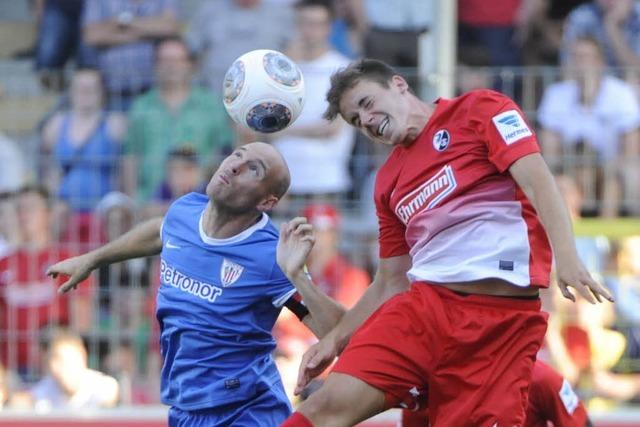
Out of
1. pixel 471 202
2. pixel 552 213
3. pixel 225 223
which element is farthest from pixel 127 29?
pixel 552 213

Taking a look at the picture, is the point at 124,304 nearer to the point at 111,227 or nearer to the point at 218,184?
the point at 111,227

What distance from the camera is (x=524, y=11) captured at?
1098 cm

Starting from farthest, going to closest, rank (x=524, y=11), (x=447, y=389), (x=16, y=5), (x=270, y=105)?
1. (x=16, y=5)
2. (x=524, y=11)
3. (x=270, y=105)
4. (x=447, y=389)

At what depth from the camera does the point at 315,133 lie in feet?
31.2

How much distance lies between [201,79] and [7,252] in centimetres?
166

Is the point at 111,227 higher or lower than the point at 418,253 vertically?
lower

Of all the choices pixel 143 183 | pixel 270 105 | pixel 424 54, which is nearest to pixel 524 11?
pixel 424 54

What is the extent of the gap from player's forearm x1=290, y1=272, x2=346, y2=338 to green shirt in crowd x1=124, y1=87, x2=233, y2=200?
3403mm

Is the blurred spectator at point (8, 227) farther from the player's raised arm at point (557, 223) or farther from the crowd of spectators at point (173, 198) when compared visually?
the player's raised arm at point (557, 223)

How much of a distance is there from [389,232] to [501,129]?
0.76 metres

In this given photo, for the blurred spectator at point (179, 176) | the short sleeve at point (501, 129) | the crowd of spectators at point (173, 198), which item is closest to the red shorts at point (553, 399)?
the short sleeve at point (501, 129)

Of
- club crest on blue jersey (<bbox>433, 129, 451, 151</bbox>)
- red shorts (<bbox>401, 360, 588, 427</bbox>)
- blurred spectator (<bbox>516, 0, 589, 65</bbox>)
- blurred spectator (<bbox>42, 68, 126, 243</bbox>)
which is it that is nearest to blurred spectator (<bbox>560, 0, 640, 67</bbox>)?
blurred spectator (<bbox>516, 0, 589, 65</bbox>)

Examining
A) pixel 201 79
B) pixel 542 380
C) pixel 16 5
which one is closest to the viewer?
pixel 542 380

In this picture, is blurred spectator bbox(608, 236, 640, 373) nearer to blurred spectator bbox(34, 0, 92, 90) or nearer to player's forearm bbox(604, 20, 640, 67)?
player's forearm bbox(604, 20, 640, 67)
